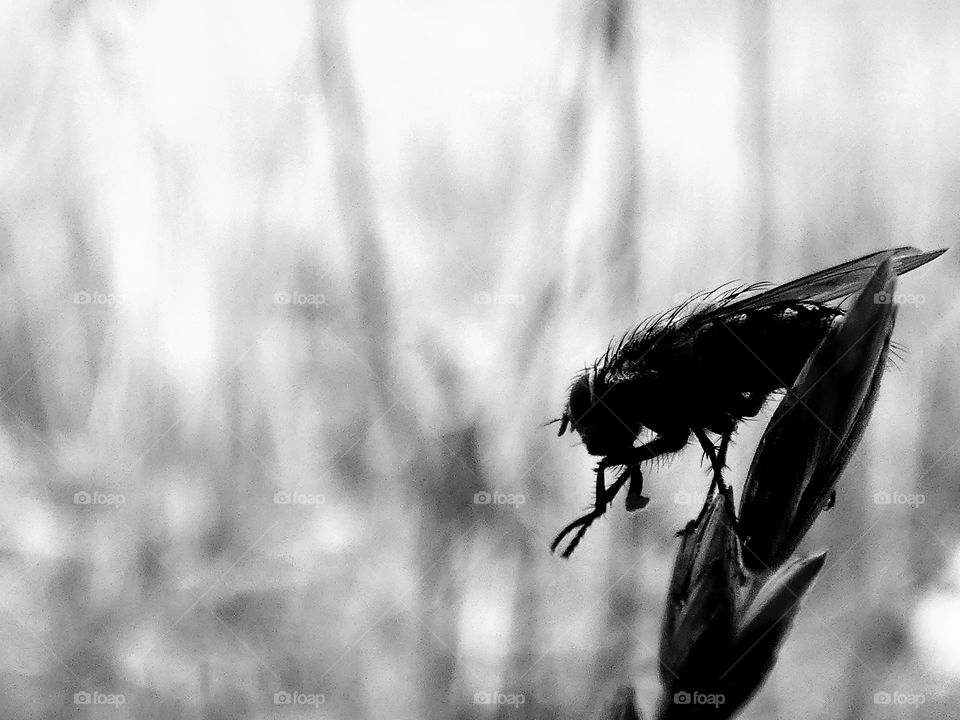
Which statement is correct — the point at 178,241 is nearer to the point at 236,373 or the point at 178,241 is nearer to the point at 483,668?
the point at 236,373

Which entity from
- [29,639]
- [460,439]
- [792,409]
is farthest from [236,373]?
[792,409]

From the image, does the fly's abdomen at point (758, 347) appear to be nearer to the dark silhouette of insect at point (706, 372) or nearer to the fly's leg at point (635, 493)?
the dark silhouette of insect at point (706, 372)

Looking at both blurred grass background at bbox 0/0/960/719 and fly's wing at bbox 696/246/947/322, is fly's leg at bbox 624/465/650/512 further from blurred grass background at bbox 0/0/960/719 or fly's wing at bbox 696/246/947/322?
blurred grass background at bbox 0/0/960/719

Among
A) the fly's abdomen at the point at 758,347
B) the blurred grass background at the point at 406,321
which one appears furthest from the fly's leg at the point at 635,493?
the blurred grass background at the point at 406,321

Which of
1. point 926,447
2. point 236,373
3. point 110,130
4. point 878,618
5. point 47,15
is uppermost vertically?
A: point 47,15

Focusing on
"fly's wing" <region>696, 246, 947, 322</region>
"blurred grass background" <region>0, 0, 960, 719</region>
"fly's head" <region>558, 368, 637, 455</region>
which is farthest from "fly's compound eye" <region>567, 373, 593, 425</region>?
"blurred grass background" <region>0, 0, 960, 719</region>

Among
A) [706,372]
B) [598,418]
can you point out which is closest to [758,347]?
[706,372]

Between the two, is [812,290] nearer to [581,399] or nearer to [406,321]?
[581,399]

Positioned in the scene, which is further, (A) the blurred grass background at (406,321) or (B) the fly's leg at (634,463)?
(A) the blurred grass background at (406,321)
